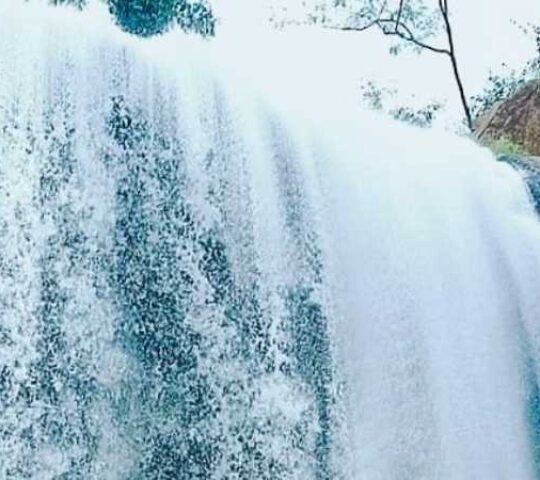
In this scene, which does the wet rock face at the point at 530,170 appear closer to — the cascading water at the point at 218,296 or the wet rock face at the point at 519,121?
the cascading water at the point at 218,296

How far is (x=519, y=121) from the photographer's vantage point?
801cm

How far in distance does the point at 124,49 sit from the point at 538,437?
2.65 m

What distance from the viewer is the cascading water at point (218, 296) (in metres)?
3.85

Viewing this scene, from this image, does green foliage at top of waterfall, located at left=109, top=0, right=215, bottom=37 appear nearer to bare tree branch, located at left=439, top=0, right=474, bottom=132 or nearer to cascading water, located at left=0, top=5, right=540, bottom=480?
bare tree branch, located at left=439, top=0, right=474, bottom=132

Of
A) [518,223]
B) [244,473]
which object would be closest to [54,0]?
[518,223]

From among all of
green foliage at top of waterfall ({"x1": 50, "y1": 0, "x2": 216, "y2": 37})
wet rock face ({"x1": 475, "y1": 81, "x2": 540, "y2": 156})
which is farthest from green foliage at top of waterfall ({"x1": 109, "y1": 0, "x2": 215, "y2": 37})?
wet rock face ({"x1": 475, "y1": 81, "x2": 540, "y2": 156})

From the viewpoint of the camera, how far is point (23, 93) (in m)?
3.96

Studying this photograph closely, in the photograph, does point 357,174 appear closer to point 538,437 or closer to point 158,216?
point 158,216

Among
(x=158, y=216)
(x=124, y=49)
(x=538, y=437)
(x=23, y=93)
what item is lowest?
(x=538, y=437)

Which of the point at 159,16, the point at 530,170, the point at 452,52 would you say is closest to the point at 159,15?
the point at 159,16

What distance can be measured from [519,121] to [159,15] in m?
3.52

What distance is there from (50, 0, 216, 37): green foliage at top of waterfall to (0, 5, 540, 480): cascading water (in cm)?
439

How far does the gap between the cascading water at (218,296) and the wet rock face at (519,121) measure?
132 inches

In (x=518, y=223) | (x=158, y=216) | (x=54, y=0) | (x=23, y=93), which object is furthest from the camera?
(x=54, y=0)
